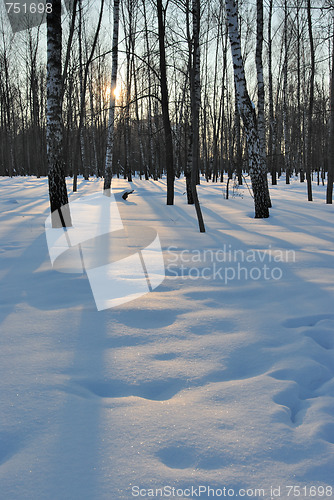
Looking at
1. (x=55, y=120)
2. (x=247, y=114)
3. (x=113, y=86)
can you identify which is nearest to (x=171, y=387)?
(x=55, y=120)

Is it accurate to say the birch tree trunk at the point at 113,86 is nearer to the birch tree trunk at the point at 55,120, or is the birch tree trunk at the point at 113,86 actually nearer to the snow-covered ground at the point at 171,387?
the birch tree trunk at the point at 55,120

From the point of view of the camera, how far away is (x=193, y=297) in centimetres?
319

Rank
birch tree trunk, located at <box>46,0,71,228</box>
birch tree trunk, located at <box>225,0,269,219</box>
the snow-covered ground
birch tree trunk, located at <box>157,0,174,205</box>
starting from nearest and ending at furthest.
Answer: the snow-covered ground
birch tree trunk, located at <box>46,0,71,228</box>
birch tree trunk, located at <box>225,0,269,219</box>
birch tree trunk, located at <box>157,0,174,205</box>

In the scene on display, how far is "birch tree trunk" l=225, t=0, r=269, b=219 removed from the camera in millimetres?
7078

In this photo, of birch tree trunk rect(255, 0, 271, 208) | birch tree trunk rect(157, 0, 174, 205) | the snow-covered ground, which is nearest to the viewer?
the snow-covered ground

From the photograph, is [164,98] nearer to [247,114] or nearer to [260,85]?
[260,85]

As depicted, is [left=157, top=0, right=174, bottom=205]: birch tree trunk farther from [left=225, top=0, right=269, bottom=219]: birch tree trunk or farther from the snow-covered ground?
the snow-covered ground

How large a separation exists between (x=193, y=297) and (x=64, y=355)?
1.37m

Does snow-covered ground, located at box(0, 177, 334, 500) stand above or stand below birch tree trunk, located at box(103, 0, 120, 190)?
below

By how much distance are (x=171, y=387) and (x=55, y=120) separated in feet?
18.4

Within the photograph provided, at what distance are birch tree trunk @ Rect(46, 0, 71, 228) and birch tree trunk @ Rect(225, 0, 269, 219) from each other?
3411 mm

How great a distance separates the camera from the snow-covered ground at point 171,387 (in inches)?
51.4

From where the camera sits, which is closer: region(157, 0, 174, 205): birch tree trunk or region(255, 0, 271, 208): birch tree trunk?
region(255, 0, 271, 208): birch tree trunk

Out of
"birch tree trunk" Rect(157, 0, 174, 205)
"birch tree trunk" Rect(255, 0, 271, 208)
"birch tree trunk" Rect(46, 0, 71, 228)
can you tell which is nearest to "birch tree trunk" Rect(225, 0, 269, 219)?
"birch tree trunk" Rect(255, 0, 271, 208)
